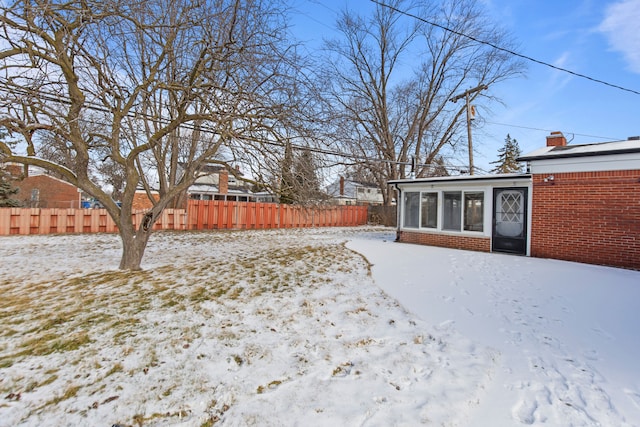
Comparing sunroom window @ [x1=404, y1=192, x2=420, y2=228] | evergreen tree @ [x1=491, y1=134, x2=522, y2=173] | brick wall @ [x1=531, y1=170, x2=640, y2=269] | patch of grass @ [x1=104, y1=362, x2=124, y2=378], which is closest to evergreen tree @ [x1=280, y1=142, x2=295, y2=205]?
patch of grass @ [x1=104, y1=362, x2=124, y2=378]

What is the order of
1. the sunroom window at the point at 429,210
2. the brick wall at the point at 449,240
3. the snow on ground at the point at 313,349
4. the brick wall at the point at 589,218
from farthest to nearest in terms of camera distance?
the sunroom window at the point at 429,210
the brick wall at the point at 449,240
the brick wall at the point at 589,218
the snow on ground at the point at 313,349

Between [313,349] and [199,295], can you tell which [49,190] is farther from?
[313,349]

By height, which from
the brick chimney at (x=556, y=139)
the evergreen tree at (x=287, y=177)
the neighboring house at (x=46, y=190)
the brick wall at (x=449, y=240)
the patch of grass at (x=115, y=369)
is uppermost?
the brick chimney at (x=556, y=139)

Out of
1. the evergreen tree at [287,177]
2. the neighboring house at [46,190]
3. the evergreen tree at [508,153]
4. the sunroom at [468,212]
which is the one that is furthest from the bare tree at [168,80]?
the evergreen tree at [508,153]

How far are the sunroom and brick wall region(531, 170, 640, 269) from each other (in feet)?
1.20

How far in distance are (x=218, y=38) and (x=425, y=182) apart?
7.86m

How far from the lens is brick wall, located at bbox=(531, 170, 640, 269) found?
273 inches

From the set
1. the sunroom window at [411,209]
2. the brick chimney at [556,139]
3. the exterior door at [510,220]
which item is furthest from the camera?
the sunroom window at [411,209]

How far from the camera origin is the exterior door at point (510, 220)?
28.1 ft

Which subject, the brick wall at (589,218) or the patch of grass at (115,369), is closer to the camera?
the patch of grass at (115,369)

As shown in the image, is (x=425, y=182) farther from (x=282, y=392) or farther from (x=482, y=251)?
(x=282, y=392)

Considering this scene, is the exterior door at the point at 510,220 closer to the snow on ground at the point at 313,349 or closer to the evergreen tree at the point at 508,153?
the snow on ground at the point at 313,349

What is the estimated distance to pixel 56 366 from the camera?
254 centimetres

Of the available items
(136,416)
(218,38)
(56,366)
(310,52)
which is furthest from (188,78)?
(136,416)
